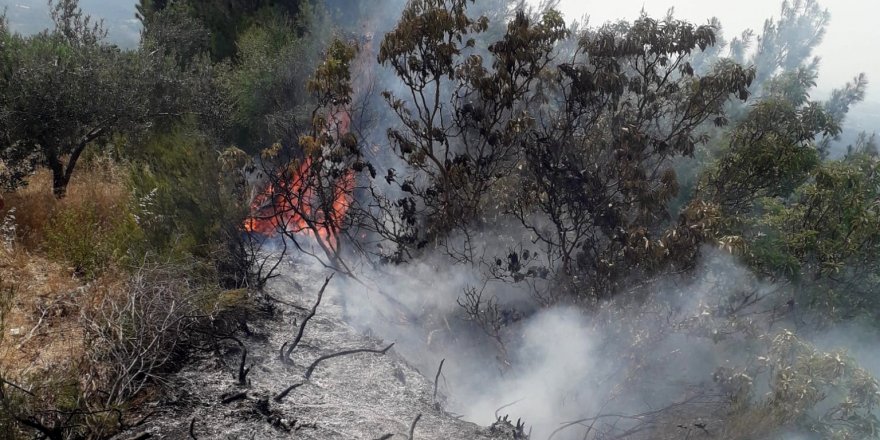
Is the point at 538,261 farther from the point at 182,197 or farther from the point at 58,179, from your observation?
the point at 58,179

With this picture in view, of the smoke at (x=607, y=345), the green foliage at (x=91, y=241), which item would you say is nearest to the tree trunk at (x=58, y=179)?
the green foliage at (x=91, y=241)

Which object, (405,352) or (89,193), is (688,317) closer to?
(405,352)

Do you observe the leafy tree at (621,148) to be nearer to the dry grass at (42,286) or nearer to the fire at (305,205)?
the fire at (305,205)

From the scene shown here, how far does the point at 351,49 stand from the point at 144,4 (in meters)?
10.4

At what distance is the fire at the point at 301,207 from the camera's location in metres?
7.19

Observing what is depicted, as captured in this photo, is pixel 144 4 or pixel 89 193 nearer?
pixel 89 193

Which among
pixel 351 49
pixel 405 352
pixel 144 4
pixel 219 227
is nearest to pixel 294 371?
pixel 405 352

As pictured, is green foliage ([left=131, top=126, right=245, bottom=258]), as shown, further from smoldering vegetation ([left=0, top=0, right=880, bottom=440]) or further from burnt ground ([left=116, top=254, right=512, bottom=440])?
burnt ground ([left=116, top=254, right=512, bottom=440])

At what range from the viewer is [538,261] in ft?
25.2

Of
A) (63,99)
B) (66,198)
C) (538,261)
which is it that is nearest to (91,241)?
(66,198)

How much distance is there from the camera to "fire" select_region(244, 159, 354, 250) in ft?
23.6

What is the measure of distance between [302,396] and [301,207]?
11.1ft

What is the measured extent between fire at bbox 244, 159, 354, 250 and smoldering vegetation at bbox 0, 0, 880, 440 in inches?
4.6

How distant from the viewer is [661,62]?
5945mm
